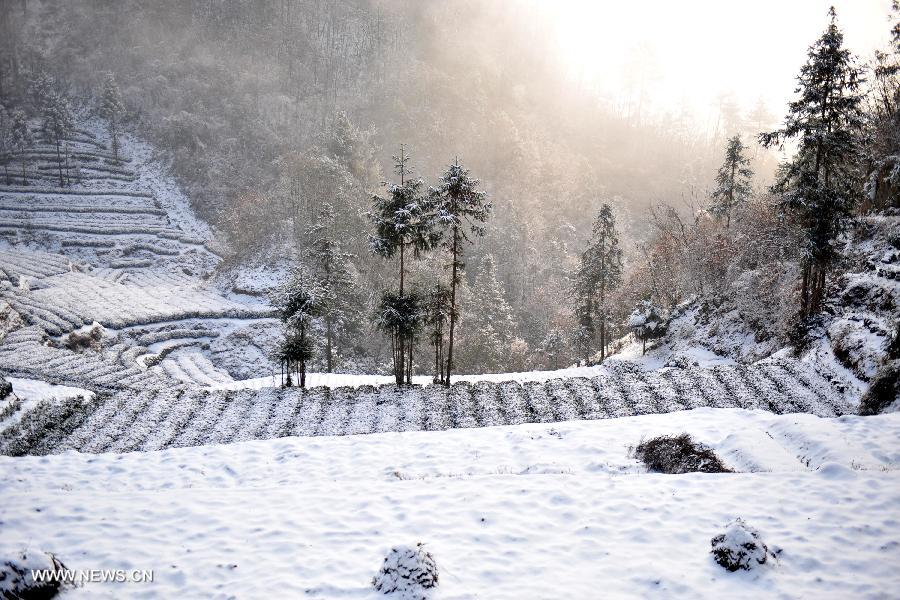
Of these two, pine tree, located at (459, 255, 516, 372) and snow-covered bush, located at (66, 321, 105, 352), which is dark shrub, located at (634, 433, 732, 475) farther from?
snow-covered bush, located at (66, 321, 105, 352)

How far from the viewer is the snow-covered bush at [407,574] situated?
8.20 metres

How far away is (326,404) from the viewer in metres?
27.1

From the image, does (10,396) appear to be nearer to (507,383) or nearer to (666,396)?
(507,383)

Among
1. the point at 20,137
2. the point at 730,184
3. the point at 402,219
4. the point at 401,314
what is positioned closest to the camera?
the point at 402,219

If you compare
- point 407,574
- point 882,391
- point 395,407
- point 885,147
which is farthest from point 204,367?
point 885,147

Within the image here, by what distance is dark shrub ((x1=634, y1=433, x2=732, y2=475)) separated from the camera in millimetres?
13289

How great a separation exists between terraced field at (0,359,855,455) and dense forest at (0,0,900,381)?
4.88 m

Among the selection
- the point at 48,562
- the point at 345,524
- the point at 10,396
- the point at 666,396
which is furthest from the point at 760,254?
the point at 10,396

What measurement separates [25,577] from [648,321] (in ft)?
137

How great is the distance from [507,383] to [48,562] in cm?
2306

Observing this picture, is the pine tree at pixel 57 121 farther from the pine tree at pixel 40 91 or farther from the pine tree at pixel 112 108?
the pine tree at pixel 112 108

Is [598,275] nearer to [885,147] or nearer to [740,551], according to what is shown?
[885,147]

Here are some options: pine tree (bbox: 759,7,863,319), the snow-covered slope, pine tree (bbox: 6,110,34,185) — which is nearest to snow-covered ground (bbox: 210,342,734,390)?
pine tree (bbox: 759,7,863,319)

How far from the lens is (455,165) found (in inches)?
1100
